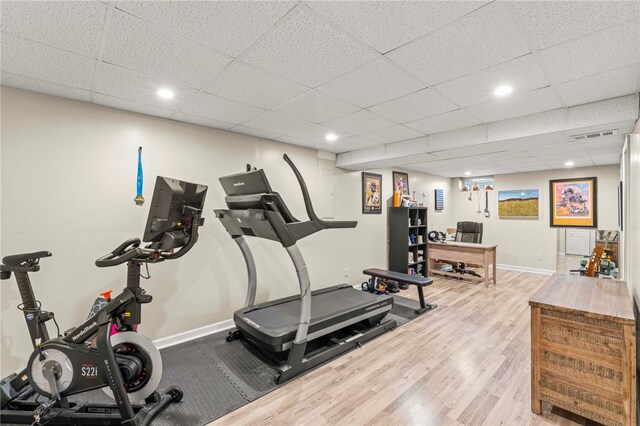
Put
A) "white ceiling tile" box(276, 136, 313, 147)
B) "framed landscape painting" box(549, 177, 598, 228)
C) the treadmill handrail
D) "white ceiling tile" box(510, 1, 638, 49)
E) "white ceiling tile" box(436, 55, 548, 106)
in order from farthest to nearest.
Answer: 1. "framed landscape painting" box(549, 177, 598, 228)
2. "white ceiling tile" box(276, 136, 313, 147)
3. the treadmill handrail
4. "white ceiling tile" box(436, 55, 548, 106)
5. "white ceiling tile" box(510, 1, 638, 49)

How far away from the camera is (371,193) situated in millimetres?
5566

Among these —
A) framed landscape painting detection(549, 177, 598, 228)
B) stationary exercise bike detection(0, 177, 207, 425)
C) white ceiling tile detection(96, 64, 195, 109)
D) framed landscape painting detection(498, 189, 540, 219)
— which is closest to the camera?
stationary exercise bike detection(0, 177, 207, 425)

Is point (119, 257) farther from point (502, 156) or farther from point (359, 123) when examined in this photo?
point (502, 156)

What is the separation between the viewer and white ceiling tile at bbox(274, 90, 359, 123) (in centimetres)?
249

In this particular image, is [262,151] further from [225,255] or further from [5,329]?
[5,329]

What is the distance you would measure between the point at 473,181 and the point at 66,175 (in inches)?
325

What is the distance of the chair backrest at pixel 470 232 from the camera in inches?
254

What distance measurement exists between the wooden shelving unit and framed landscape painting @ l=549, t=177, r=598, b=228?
296cm

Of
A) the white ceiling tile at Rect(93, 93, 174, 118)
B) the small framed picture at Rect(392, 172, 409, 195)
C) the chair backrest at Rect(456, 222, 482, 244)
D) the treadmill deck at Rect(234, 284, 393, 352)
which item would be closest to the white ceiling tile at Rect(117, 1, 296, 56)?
the white ceiling tile at Rect(93, 93, 174, 118)

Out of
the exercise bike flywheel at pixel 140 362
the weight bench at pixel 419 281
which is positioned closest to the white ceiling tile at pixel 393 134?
the weight bench at pixel 419 281

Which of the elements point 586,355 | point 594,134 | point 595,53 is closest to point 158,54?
point 595,53

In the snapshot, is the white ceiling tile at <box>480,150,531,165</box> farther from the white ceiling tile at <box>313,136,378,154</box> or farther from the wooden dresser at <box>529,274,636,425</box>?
the wooden dresser at <box>529,274,636,425</box>

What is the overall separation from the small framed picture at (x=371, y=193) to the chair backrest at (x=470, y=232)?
237 cm

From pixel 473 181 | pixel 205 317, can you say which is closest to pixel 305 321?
pixel 205 317
